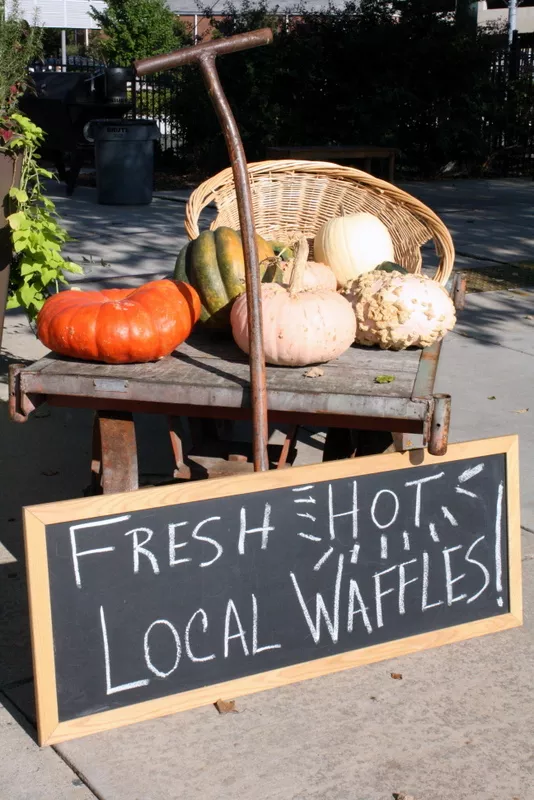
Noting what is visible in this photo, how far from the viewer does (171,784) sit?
2334 millimetres

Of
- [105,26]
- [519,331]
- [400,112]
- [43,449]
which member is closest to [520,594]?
[43,449]

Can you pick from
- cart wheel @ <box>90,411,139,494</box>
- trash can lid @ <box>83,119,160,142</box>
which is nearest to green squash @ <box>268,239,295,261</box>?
cart wheel @ <box>90,411,139,494</box>

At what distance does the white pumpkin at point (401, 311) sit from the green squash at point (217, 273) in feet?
1.31

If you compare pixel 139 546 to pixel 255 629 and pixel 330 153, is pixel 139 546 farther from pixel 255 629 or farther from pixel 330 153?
pixel 330 153

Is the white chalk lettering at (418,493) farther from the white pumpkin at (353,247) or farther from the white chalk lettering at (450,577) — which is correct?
the white pumpkin at (353,247)

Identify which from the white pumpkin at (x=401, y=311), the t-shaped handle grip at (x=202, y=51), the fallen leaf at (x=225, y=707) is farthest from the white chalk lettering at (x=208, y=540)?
the t-shaped handle grip at (x=202, y=51)

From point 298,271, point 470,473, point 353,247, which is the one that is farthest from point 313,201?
point 470,473

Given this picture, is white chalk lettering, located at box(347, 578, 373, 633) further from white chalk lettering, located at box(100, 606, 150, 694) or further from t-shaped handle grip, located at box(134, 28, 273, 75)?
t-shaped handle grip, located at box(134, 28, 273, 75)

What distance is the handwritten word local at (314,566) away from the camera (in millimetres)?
2496

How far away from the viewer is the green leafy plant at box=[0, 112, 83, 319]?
4469mm

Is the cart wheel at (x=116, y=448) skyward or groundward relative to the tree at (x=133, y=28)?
groundward

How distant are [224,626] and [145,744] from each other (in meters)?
0.35

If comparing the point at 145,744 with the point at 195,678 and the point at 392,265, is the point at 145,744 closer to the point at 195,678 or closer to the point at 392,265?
the point at 195,678

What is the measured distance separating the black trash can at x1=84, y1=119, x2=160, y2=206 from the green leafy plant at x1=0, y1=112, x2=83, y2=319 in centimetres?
667
